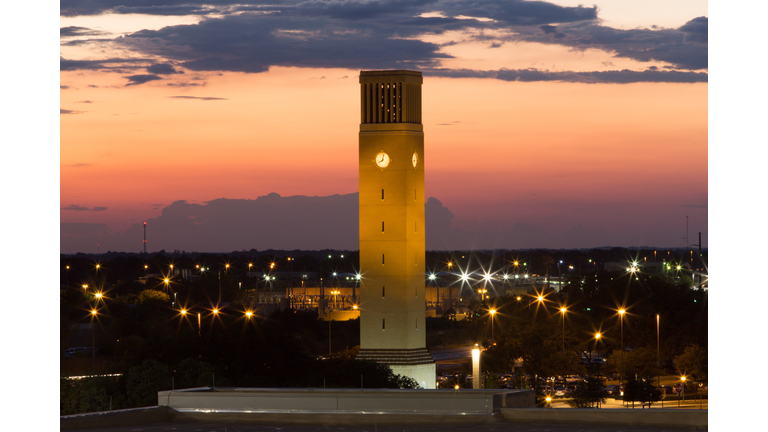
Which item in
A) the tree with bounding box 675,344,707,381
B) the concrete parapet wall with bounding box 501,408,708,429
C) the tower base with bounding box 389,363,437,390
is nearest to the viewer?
the concrete parapet wall with bounding box 501,408,708,429

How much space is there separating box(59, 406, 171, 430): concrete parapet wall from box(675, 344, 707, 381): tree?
49888 millimetres

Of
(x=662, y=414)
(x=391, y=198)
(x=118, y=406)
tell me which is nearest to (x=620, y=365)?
(x=391, y=198)

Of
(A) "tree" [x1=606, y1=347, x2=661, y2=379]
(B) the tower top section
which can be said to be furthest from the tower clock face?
(A) "tree" [x1=606, y1=347, x2=661, y2=379]

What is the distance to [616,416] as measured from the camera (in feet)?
68.1

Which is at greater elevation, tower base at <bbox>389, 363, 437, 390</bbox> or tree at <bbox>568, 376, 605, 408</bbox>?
tree at <bbox>568, 376, 605, 408</bbox>

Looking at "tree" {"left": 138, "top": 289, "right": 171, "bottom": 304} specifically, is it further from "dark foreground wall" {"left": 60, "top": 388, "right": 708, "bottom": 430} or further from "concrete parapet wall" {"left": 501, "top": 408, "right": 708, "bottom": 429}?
"concrete parapet wall" {"left": 501, "top": 408, "right": 708, "bottom": 429}

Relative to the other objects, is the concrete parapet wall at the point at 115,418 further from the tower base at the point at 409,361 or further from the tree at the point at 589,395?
the tower base at the point at 409,361

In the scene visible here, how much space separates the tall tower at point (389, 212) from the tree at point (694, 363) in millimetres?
17554

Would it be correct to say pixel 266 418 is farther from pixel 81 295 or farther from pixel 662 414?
pixel 81 295

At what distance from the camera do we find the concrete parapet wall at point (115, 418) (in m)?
21.0

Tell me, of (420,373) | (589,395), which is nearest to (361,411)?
(589,395)

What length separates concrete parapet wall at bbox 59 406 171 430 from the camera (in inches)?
826

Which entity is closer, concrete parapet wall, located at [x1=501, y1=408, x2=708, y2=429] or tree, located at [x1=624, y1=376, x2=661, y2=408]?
concrete parapet wall, located at [x1=501, y1=408, x2=708, y2=429]

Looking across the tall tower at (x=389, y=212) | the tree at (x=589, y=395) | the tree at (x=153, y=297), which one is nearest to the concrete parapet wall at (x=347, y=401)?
the tree at (x=589, y=395)
